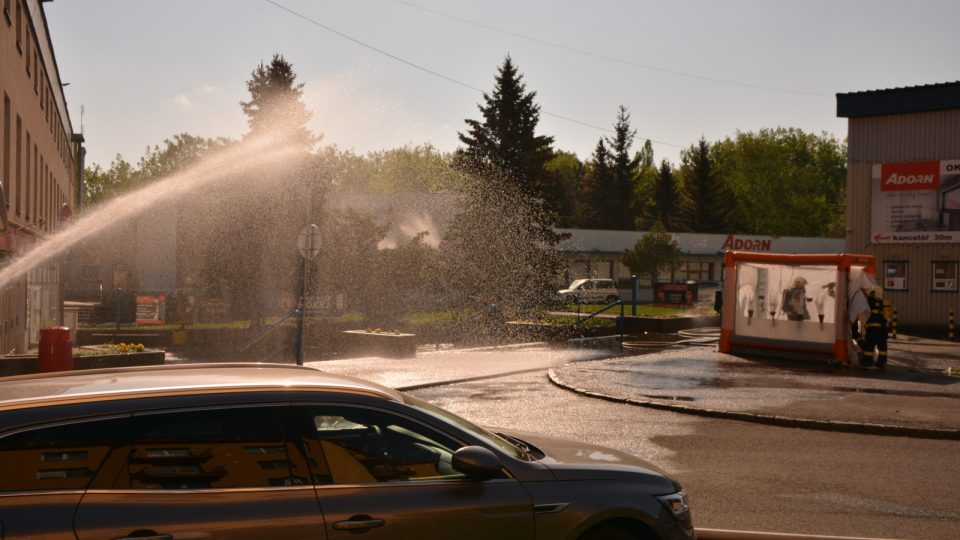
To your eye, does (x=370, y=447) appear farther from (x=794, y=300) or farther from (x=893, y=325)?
(x=893, y=325)

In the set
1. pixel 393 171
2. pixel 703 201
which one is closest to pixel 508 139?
pixel 703 201

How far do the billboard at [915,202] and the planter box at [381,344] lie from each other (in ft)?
68.1

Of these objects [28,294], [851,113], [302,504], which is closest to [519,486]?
[302,504]

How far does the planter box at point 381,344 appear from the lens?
2433 centimetres

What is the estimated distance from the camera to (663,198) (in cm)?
10719

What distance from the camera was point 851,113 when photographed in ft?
122

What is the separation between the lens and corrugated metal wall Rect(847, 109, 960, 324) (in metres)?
35.0

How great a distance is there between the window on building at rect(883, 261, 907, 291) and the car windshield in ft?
112

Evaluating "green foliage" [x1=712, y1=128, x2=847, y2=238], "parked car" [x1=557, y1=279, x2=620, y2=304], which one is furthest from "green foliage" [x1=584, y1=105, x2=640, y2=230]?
"parked car" [x1=557, y1=279, x2=620, y2=304]

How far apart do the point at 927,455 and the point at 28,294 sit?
2137 cm

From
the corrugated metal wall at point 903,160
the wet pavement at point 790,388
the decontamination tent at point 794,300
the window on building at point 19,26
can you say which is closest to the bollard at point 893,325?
the corrugated metal wall at point 903,160

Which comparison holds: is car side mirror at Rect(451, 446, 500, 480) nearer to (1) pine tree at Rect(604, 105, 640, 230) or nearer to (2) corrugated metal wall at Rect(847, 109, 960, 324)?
(2) corrugated metal wall at Rect(847, 109, 960, 324)

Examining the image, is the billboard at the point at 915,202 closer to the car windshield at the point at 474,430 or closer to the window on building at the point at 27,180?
the window on building at the point at 27,180

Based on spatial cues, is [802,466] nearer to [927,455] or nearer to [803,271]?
[927,455]
